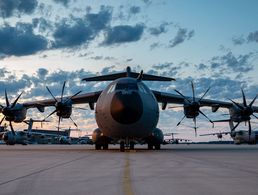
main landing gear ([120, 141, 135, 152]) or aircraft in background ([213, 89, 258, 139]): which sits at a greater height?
aircraft in background ([213, 89, 258, 139])

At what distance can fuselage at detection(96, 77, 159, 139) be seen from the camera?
23.6m

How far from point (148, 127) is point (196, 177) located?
16.1 m

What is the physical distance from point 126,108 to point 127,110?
0.13 meters

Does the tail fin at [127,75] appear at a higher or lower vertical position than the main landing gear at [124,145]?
higher

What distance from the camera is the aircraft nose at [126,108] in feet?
77.0

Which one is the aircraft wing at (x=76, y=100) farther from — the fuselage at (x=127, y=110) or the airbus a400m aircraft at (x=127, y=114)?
the fuselage at (x=127, y=110)

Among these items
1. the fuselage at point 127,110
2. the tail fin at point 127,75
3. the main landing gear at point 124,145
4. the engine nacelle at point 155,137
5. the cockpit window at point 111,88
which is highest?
the tail fin at point 127,75

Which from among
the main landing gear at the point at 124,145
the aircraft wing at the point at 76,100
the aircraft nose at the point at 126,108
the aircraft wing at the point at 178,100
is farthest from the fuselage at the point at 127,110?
the aircraft wing at the point at 178,100

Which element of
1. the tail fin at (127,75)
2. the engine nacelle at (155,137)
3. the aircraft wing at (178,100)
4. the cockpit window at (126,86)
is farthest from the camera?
the aircraft wing at (178,100)

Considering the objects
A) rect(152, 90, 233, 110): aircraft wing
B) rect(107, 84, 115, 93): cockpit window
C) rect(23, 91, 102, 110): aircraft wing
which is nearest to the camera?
rect(107, 84, 115, 93): cockpit window

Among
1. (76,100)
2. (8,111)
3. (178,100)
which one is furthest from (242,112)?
(8,111)

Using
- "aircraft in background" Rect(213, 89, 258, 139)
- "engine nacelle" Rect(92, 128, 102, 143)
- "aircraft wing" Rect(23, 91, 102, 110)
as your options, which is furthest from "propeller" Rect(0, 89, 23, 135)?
"aircraft in background" Rect(213, 89, 258, 139)

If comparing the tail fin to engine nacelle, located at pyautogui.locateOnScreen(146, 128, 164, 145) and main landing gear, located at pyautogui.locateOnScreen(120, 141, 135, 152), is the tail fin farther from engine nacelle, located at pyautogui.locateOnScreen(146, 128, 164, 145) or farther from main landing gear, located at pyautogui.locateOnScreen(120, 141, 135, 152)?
main landing gear, located at pyautogui.locateOnScreen(120, 141, 135, 152)

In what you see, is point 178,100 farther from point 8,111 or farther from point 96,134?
point 8,111
